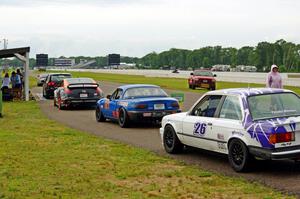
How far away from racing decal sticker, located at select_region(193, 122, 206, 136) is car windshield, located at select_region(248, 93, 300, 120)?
1060 mm

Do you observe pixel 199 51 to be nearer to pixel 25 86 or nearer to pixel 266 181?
pixel 25 86

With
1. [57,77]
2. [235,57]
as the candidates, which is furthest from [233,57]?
[57,77]

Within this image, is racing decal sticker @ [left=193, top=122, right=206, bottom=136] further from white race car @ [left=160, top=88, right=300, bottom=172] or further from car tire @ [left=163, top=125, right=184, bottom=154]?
car tire @ [left=163, top=125, right=184, bottom=154]

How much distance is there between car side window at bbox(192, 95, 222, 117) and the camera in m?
9.68

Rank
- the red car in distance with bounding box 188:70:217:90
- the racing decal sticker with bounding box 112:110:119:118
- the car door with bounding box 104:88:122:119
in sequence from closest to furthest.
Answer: the racing decal sticker with bounding box 112:110:119:118 < the car door with bounding box 104:88:122:119 < the red car in distance with bounding box 188:70:217:90

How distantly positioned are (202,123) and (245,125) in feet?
4.20

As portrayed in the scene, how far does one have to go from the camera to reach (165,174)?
339 inches

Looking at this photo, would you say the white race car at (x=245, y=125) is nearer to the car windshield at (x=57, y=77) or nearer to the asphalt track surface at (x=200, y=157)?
the asphalt track surface at (x=200, y=157)

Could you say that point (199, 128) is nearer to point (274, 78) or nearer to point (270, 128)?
point (270, 128)

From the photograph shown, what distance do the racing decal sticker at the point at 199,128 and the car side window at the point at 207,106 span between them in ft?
0.71

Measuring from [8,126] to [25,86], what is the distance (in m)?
13.2

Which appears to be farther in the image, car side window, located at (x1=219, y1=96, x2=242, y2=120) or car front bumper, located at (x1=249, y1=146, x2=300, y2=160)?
car side window, located at (x1=219, y1=96, x2=242, y2=120)

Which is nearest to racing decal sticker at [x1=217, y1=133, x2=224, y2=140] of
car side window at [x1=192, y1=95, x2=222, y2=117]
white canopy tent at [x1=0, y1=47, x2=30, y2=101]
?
car side window at [x1=192, y1=95, x2=222, y2=117]

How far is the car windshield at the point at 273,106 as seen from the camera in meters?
8.62
